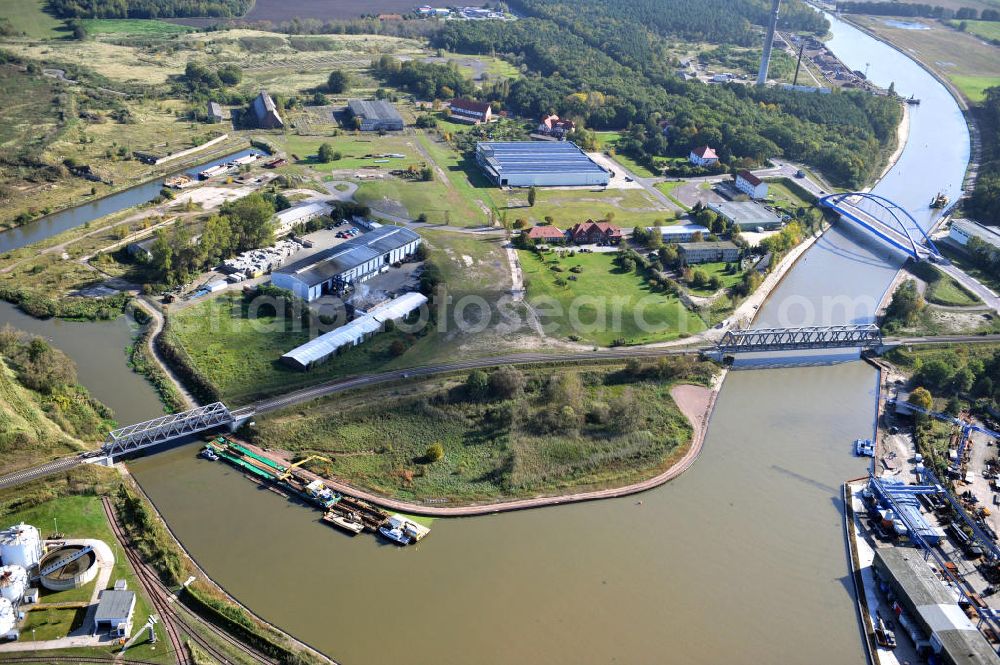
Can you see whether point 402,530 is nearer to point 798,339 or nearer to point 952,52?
point 798,339

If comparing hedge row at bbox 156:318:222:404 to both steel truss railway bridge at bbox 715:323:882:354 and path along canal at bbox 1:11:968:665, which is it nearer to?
path along canal at bbox 1:11:968:665

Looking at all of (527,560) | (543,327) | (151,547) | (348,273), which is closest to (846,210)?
(543,327)

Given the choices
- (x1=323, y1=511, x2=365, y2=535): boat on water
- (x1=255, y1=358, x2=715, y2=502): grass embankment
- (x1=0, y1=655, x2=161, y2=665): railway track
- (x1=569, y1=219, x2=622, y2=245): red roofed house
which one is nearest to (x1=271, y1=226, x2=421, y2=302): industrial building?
(x1=255, y1=358, x2=715, y2=502): grass embankment

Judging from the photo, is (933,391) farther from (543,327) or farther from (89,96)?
(89,96)

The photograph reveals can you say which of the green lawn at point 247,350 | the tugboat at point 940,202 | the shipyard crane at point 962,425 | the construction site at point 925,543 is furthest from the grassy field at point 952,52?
the green lawn at point 247,350

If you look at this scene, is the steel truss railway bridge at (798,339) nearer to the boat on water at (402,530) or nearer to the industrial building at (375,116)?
the boat on water at (402,530)
